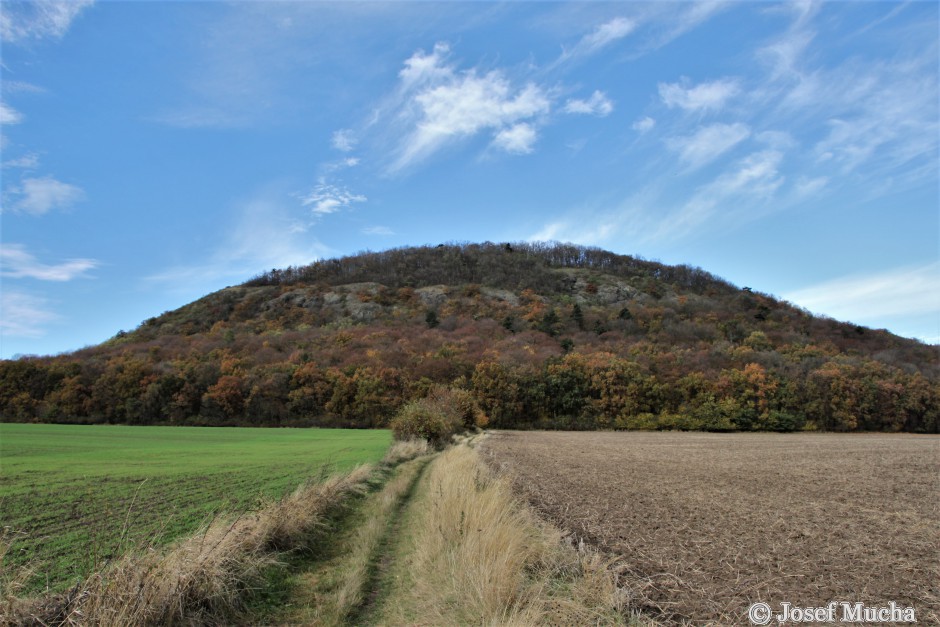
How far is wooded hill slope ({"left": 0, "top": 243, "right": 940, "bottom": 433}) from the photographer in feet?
229

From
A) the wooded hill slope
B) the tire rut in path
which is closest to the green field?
the tire rut in path

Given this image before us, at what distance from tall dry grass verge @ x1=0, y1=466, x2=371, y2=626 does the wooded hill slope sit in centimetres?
6143

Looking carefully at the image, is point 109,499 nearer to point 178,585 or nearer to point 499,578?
point 178,585

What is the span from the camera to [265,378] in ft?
254

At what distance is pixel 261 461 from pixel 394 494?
12211mm

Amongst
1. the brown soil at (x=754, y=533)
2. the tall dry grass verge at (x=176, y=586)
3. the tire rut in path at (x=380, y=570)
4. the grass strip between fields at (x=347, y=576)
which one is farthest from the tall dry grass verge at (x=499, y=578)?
the tall dry grass verge at (x=176, y=586)

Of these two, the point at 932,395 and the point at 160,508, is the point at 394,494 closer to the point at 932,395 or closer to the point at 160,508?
the point at 160,508

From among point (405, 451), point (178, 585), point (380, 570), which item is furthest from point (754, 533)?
point (405, 451)

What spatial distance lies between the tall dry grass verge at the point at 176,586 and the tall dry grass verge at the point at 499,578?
2.24 meters

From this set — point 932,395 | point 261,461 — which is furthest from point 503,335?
point 261,461

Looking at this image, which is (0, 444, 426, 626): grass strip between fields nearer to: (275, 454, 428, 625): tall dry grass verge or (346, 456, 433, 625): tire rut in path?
(275, 454, 428, 625): tall dry grass verge

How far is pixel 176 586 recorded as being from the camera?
5949mm

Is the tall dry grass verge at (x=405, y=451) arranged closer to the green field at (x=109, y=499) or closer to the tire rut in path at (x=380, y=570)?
the green field at (x=109, y=499)

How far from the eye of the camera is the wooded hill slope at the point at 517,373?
69812 millimetres
